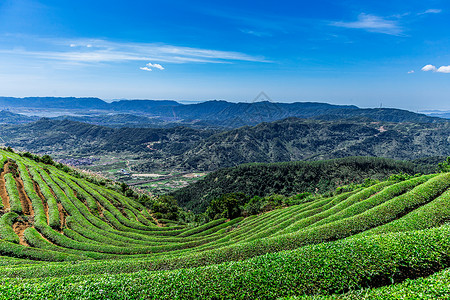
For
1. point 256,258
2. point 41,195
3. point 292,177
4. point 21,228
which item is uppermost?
point 256,258

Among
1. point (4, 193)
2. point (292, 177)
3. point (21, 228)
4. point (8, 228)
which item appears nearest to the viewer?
point (8, 228)

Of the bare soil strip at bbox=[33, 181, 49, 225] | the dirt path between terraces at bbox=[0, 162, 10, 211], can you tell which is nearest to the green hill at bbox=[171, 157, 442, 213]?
the bare soil strip at bbox=[33, 181, 49, 225]

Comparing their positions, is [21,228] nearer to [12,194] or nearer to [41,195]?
[12,194]

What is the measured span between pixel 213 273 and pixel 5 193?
56281mm

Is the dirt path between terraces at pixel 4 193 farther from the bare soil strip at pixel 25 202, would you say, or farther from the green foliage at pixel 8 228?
the green foliage at pixel 8 228

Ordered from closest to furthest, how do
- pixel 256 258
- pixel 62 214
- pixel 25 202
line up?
pixel 256 258 → pixel 25 202 → pixel 62 214

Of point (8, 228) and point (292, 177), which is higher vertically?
point (8, 228)

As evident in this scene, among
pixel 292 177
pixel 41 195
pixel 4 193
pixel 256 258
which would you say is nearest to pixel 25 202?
pixel 4 193

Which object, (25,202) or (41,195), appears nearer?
(25,202)

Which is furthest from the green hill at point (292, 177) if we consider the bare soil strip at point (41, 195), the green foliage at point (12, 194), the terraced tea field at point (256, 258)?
the terraced tea field at point (256, 258)

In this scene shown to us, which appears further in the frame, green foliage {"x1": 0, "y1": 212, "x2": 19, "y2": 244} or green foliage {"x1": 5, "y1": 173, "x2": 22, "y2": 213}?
green foliage {"x1": 5, "y1": 173, "x2": 22, "y2": 213}

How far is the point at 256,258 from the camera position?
747 inches

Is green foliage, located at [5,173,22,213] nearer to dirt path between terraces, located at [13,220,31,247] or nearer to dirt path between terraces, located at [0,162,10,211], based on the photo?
dirt path between terraces, located at [0,162,10,211]

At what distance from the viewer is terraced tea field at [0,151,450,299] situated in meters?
15.5
